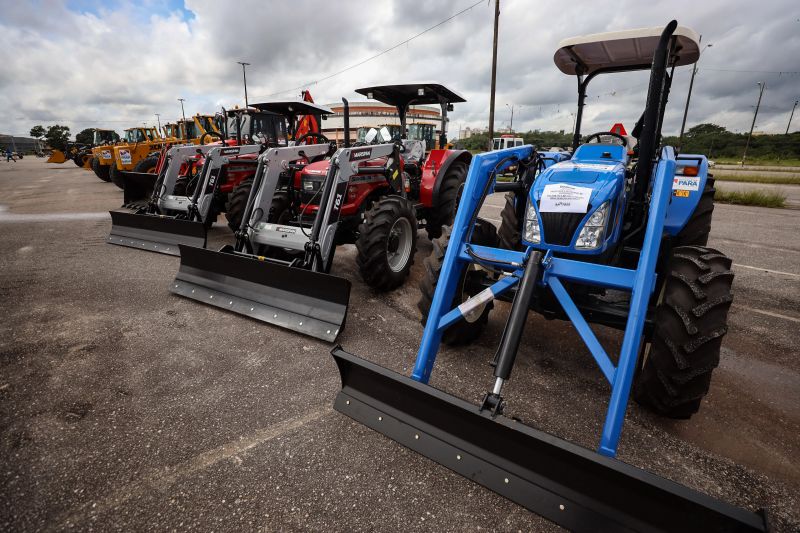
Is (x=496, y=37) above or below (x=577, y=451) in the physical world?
above

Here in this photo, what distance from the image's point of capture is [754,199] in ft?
36.6

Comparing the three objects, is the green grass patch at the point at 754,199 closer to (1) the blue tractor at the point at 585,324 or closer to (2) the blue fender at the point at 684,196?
(2) the blue fender at the point at 684,196

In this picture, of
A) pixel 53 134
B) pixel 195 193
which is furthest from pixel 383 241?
pixel 53 134

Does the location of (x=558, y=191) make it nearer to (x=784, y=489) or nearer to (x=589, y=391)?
(x=589, y=391)

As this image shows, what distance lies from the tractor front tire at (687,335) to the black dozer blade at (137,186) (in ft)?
30.1

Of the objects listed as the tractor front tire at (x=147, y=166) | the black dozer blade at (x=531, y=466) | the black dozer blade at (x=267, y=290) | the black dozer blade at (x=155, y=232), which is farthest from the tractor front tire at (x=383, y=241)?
the tractor front tire at (x=147, y=166)

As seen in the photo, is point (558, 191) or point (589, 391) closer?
point (558, 191)

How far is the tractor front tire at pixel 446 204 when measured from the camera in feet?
19.7

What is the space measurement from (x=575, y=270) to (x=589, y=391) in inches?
40.2

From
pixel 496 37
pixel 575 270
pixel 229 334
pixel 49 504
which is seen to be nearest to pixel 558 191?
pixel 575 270

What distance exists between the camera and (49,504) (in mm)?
1858

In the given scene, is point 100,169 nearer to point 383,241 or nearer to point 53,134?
point 383,241

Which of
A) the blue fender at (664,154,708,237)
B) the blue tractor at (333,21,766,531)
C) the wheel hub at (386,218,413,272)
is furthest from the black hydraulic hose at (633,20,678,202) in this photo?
the wheel hub at (386,218,413,272)

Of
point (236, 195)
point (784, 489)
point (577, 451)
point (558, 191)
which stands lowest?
point (784, 489)
